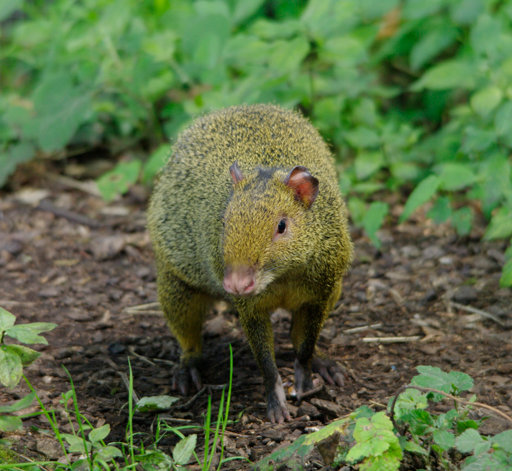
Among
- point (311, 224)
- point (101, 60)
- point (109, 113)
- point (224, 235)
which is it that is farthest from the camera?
point (109, 113)

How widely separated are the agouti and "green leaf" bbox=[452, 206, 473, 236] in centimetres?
184

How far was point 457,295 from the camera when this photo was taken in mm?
6859

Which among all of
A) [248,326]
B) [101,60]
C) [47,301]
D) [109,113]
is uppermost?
[101,60]

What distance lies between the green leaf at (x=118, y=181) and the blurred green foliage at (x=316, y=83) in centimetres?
2

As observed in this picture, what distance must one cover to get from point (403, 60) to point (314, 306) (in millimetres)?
5789

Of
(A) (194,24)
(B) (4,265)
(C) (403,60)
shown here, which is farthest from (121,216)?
(C) (403,60)

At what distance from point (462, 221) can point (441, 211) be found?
0.24m

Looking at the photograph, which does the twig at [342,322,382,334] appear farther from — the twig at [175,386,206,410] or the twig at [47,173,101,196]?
the twig at [47,173,101,196]

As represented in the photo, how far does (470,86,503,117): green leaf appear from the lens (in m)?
7.39

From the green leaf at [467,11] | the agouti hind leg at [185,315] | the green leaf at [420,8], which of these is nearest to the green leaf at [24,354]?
the agouti hind leg at [185,315]

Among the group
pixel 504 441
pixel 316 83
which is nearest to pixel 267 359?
pixel 504 441

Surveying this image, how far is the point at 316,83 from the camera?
28.9 feet

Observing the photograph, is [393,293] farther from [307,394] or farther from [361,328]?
[307,394]

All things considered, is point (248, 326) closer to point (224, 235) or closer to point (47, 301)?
point (224, 235)
